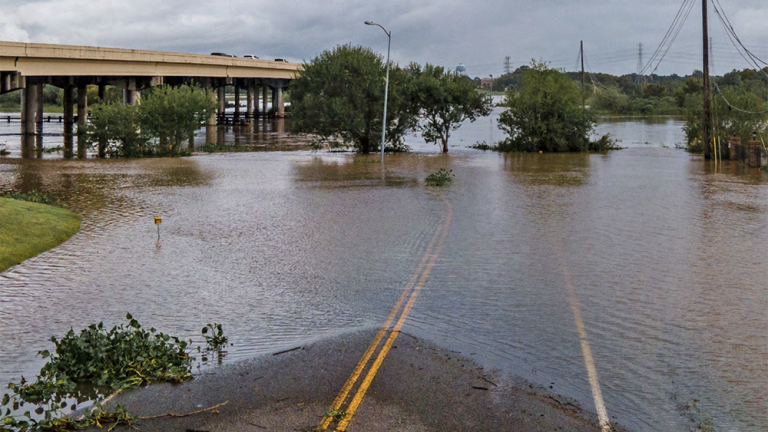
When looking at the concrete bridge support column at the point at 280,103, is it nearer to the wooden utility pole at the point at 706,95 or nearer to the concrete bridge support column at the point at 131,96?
the concrete bridge support column at the point at 131,96

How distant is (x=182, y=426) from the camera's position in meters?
8.10

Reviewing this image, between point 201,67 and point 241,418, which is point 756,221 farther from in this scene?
point 201,67

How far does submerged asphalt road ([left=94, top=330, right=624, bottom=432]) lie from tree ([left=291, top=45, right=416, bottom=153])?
45.4 m

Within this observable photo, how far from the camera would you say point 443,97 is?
193 feet

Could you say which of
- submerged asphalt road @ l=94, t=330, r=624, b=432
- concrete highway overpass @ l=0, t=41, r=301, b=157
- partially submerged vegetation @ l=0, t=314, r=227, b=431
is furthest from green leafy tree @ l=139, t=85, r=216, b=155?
submerged asphalt road @ l=94, t=330, r=624, b=432

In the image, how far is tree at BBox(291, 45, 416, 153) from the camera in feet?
183

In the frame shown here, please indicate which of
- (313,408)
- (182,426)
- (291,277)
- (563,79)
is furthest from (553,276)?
(563,79)

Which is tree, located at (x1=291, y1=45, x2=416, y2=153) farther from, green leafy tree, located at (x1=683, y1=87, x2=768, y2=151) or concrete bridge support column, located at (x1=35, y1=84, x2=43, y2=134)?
concrete bridge support column, located at (x1=35, y1=84, x2=43, y2=134)

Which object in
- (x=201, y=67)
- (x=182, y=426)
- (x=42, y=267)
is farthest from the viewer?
(x=201, y=67)

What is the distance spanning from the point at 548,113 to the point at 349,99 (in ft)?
48.3

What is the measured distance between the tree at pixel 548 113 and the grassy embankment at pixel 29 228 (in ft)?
132

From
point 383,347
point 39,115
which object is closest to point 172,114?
point 39,115

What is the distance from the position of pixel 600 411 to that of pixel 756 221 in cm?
1749

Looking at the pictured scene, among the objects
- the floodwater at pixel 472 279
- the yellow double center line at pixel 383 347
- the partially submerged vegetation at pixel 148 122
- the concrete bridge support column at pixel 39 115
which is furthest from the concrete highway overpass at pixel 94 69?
the yellow double center line at pixel 383 347
